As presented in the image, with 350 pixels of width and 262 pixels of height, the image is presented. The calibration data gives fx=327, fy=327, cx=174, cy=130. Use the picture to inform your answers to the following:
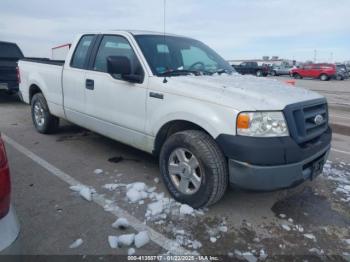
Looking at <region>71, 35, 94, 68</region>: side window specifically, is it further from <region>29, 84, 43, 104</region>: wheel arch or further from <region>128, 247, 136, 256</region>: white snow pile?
<region>128, 247, 136, 256</region>: white snow pile

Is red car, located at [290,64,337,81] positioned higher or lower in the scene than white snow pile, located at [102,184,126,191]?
higher

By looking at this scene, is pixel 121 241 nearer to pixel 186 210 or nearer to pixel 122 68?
pixel 186 210

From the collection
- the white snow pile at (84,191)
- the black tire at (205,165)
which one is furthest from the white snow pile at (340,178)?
the white snow pile at (84,191)

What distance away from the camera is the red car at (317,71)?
3250cm

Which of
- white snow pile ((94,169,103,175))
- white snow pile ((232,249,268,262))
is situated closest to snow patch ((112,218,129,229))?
white snow pile ((232,249,268,262))

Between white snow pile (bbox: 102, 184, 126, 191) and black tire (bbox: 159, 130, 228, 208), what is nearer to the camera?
black tire (bbox: 159, 130, 228, 208)

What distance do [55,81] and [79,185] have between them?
227cm

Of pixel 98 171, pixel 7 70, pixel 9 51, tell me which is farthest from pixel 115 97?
pixel 9 51

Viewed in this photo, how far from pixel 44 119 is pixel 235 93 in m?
4.14

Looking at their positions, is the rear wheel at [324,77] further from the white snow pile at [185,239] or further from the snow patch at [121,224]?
the snow patch at [121,224]

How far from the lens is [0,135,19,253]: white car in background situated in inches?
69.2

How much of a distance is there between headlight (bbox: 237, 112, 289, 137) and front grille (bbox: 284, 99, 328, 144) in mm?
77

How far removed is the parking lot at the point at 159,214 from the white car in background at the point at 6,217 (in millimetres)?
385

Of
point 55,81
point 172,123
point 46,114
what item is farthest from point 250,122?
point 46,114
